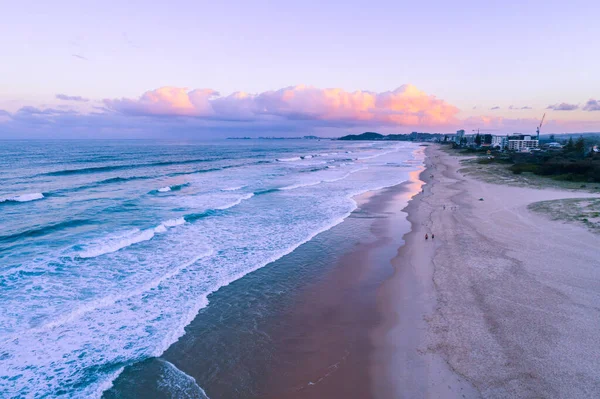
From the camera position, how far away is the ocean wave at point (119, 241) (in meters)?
15.2

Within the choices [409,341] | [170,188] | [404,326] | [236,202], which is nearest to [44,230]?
[236,202]

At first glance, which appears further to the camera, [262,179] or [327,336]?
[262,179]

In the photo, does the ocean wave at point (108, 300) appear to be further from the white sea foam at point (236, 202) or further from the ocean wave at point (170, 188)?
the ocean wave at point (170, 188)

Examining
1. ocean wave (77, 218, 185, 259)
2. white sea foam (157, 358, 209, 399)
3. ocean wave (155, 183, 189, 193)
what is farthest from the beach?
ocean wave (155, 183, 189, 193)

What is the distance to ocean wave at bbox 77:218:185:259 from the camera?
1523 cm

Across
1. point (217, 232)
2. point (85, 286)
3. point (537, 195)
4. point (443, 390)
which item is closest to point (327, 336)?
point (443, 390)

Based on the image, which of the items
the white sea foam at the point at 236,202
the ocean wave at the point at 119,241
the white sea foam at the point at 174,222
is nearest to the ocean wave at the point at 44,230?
the ocean wave at the point at 119,241

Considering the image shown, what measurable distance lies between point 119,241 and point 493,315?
16.5 meters

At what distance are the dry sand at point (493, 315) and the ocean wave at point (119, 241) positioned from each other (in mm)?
12702

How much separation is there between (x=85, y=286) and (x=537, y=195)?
1200 inches

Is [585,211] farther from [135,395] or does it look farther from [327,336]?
[135,395]

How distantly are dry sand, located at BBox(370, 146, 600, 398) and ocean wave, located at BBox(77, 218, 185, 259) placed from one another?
12.7m

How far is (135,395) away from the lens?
7.07 metres

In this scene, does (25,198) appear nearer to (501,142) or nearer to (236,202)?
(236,202)
